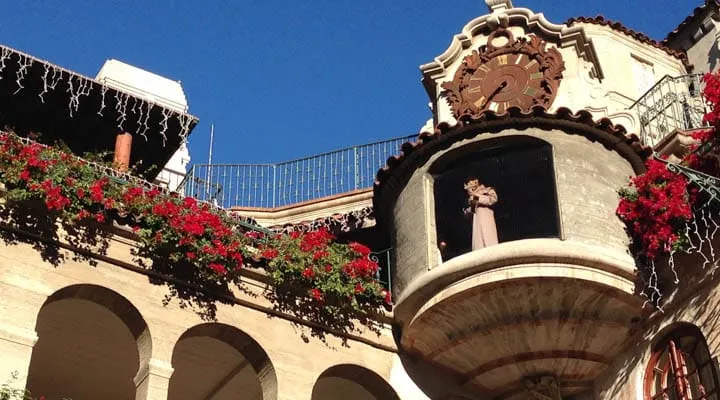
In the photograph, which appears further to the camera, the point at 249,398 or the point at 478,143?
the point at 249,398

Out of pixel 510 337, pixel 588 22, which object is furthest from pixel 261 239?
pixel 588 22

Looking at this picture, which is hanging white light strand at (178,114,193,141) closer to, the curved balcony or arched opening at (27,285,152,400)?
the curved balcony

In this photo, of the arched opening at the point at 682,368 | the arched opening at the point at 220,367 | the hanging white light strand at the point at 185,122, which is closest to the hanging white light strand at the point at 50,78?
the hanging white light strand at the point at 185,122

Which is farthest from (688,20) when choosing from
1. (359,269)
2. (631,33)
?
(359,269)

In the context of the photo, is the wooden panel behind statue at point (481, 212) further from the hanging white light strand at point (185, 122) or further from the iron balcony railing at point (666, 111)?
the hanging white light strand at point (185, 122)

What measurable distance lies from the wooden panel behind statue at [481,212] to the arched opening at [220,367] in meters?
3.48

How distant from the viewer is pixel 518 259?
52.1ft

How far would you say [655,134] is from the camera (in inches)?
768

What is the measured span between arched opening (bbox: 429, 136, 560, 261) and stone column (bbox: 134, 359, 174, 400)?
4.64 metres

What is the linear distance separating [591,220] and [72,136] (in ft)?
30.2

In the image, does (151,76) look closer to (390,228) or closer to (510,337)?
(390,228)

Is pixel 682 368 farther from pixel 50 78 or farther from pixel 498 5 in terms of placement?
pixel 50 78

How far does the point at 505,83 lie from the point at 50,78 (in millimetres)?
7311

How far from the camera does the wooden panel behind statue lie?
662 inches
